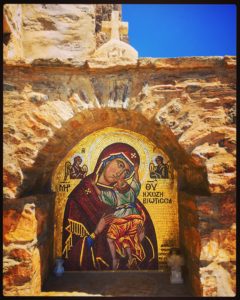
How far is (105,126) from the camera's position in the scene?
3.11m

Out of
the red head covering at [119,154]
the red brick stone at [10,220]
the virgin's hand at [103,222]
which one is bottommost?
the virgin's hand at [103,222]

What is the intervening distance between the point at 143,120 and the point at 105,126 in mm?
668

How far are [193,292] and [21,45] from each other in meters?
4.34

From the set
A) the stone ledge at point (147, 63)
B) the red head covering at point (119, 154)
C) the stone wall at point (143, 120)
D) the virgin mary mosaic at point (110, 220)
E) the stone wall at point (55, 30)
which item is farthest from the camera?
the stone wall at point (55, 30)

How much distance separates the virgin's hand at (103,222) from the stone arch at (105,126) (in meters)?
0.80

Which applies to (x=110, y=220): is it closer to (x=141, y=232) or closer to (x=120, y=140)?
(x=141, y=232)

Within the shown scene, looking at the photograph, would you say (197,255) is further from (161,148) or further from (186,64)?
(186,64)

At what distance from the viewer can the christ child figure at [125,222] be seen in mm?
3119

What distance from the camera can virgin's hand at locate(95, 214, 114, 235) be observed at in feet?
10.3

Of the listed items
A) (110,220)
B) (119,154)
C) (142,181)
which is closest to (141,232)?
(110,220)

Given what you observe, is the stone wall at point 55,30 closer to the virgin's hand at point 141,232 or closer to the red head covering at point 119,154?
the red head covering at point 119,154

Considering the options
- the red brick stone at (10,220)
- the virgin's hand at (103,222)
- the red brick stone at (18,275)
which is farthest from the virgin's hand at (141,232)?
the red brick stone at (10,220)

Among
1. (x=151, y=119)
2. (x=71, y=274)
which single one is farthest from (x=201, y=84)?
(x=71, y=274)

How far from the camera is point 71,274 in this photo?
3.04 metres
